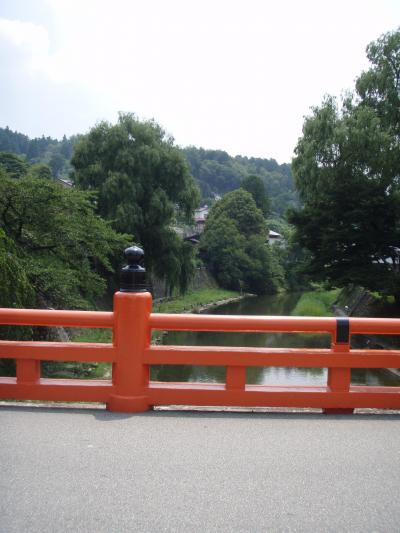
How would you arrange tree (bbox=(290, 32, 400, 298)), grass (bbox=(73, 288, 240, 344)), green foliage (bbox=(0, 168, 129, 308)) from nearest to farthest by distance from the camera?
green foliage (bbox=(0, 168, 129, 308)) → grass (bbox=(73, 288, 240, 344)) → tree (bbox=(290, 32, 400, 298))

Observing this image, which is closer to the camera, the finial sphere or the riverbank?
the finial sphere

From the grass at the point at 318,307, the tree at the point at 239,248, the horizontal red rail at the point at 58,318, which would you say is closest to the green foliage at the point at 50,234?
the horizontal red rail at the point at 58,318

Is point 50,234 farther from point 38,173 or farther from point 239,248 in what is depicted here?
point 239,248

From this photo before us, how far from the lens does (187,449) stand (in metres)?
3.34

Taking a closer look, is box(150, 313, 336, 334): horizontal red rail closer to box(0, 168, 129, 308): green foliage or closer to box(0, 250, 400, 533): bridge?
box(0, 250, 400, 533): bridge

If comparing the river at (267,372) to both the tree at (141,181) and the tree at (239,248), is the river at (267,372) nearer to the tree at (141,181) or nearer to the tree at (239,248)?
the tree at (141,181)

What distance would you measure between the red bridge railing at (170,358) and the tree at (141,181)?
71.9ft

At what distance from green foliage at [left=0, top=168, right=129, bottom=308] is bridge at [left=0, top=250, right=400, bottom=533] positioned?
840 cm

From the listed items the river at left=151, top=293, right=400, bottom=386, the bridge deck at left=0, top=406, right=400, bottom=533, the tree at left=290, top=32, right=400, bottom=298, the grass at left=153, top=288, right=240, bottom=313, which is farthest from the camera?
the grass at left=153, top=288, right=240, bottom=313

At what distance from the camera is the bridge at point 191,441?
254cm

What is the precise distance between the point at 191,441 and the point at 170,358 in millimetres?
820

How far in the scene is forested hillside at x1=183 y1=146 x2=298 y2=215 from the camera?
14200cm

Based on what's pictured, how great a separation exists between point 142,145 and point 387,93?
11924 millimetres

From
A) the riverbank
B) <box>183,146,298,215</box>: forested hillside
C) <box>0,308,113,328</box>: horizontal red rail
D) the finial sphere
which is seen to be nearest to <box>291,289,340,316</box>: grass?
the riverbank
